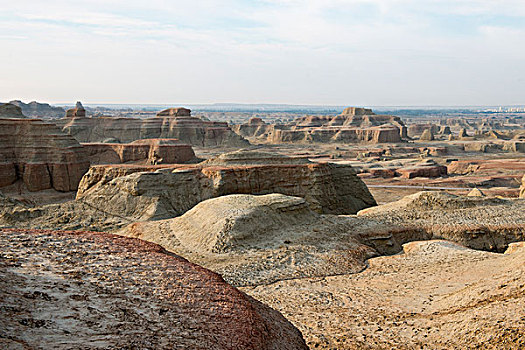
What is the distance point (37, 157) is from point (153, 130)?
44365mm

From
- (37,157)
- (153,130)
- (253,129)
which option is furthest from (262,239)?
(253,129)

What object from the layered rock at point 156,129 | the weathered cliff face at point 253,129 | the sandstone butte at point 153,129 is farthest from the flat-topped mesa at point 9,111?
the weathered cliff face at point 253,129

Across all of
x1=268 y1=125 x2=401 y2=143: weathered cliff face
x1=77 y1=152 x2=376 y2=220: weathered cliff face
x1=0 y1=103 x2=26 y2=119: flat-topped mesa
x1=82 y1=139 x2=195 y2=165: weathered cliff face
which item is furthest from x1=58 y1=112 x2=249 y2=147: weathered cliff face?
x1=77 y1=152 x2=376 y2=220: weathered cliff face

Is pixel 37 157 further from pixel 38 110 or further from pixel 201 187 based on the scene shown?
pixel 38 110

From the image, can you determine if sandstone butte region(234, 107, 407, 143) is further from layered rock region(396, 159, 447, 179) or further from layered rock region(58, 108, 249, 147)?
layered rock region(396, 159, 447, 179)

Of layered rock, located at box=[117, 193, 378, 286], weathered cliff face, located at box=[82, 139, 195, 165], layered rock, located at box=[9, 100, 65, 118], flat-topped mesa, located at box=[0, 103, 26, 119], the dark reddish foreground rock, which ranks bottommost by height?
layered rock, located at box=[117, 193, 378, 286]

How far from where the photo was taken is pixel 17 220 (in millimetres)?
26656

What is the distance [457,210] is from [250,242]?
11.6 metres

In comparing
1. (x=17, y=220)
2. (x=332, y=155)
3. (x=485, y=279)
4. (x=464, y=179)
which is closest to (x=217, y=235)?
(x=485, y=279)

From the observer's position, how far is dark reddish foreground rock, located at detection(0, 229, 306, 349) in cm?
541

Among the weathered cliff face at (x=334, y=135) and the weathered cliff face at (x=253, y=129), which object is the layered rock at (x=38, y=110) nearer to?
the weathered cliff face at (x=253, y=129)

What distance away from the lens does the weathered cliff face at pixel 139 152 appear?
47.2 metres

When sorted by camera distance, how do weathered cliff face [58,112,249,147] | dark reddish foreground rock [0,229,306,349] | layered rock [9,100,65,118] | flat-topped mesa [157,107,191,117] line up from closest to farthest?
dark reddish foreground rock [0,229,306,349] < weathered cliff face [58,112,249,147] < flat-topped mesa [157,107,191,117] < layered rock [9,100,65,118]

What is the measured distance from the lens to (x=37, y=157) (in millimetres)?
37375
